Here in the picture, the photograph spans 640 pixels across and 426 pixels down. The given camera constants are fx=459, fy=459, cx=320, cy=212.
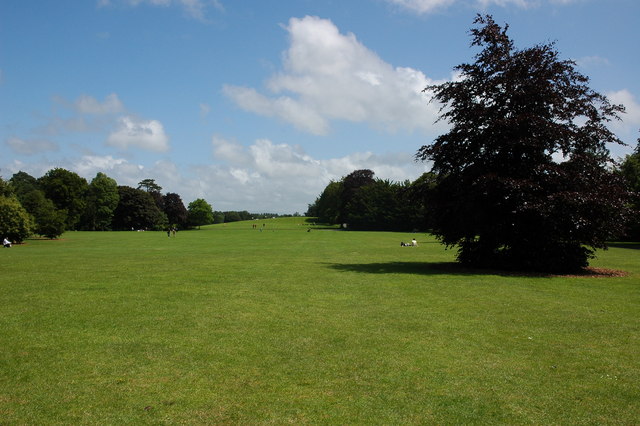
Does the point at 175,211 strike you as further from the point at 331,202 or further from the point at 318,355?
the point at 318,355

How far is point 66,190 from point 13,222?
125 ft

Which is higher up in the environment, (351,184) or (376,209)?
(351,184)

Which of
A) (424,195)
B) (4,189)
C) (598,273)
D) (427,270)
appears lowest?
(427,270)

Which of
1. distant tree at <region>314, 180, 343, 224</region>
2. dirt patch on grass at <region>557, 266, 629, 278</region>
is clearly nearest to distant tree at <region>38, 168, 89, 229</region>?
distant tree at <region>314, 180, 343, 224</region>

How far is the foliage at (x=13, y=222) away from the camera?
50031 mm

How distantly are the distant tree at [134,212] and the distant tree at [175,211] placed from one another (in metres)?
12.1

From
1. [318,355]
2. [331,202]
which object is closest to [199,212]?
[331,202]

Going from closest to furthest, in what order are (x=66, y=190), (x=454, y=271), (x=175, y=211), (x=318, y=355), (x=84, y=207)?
1. (x=318, y=355)
2. (x=454, y=271)
3. (x=66, y=190)
4. (x=84, y=207)
5. (x=175, y=211)

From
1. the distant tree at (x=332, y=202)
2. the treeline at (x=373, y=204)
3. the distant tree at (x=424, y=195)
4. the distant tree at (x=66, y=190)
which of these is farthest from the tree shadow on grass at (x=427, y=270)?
the distant tree at (x=332, y=202)

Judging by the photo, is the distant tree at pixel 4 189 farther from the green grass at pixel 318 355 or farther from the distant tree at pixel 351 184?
the distant tree at pixel 351 184

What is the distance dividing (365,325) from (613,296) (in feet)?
31.4

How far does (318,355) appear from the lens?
8445 mm

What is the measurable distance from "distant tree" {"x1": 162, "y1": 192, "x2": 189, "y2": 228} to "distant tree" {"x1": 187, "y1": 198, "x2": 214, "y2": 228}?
1.95 metres

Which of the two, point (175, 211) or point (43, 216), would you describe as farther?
point (175, 211)
